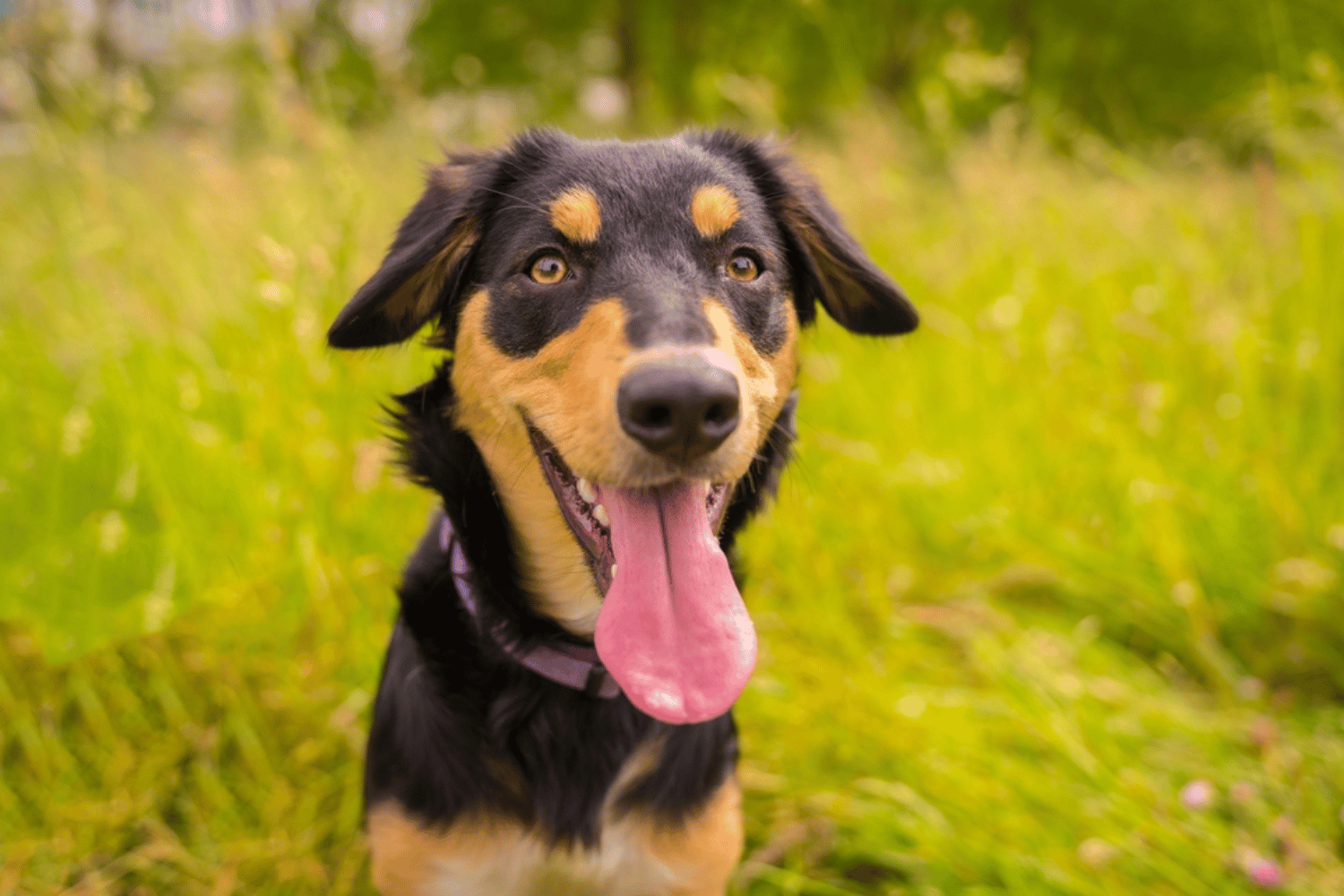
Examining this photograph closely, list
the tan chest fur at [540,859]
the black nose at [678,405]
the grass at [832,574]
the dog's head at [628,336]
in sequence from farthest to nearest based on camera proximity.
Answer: the grass at [832,574] < the tan chest fur at [540,859] < the dog's head at [628,336] < the black nose at [678,405]

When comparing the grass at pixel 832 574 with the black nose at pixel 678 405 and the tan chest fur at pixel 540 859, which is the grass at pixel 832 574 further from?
the black nose at pixel 678 405

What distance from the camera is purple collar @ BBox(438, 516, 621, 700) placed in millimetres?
1761

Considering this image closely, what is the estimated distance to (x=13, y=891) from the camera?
217 cm

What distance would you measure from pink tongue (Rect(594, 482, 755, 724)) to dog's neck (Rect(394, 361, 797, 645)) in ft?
0.82

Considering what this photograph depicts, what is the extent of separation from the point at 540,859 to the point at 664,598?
2.08 feet

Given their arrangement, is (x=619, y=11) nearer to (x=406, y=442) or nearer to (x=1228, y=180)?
(x=1228, y=180)

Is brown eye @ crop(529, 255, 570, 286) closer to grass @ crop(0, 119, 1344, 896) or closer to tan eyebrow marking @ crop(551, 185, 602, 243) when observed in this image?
tan eyebrow marking @ crop(551, 185, 602, 243)

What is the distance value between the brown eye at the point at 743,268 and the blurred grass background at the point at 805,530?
89cm

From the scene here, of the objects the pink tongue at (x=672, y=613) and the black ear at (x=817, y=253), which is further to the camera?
the black ear at (x=817, y=253)

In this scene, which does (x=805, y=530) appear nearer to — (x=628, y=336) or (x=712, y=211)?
(x=712, y=211)

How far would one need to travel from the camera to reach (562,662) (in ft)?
5.77

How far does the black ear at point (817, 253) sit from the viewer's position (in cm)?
200

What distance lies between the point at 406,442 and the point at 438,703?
1.85ft

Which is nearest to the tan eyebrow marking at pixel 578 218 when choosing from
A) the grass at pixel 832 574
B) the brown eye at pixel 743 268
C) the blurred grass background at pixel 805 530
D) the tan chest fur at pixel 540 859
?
the brown eye at pixel 743 268
